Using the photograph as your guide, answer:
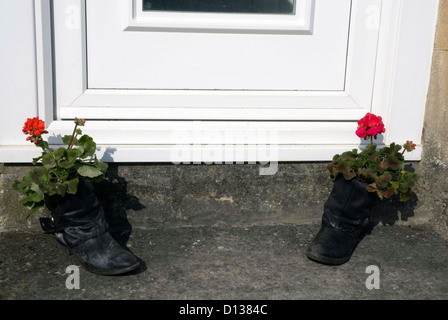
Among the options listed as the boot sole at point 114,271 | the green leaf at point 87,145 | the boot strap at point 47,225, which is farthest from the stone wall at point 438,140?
the boot strap at point 47,225

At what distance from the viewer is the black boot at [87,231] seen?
2.11m

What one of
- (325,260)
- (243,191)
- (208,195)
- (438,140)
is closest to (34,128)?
(208,195)

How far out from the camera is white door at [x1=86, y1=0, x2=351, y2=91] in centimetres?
242

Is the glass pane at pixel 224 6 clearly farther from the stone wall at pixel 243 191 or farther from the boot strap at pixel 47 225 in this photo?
the boot strap at pixel 47 225

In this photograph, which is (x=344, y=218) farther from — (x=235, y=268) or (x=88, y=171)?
(x=88, y=171)

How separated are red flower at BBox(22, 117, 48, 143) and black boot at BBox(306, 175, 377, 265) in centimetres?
124

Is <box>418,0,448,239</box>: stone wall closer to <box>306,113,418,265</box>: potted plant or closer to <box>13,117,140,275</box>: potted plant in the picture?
<box>306,113,418,265</box>: potted plant

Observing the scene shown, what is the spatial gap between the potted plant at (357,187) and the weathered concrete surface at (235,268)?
0.09m

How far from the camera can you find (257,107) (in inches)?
99.5

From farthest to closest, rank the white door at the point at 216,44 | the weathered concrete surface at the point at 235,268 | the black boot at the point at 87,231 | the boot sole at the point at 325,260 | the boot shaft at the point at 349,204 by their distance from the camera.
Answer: the white door at the point at 216,44, the boot shaft at the point at 349,204, the boot sole at the point at 325,260, the black boot at the point at 87,231, the weathered concrete surface at the point at 235,268

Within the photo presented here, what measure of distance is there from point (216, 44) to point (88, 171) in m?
0.86

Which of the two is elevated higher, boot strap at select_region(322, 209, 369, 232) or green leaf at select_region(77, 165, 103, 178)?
green leaf at select_region(77, 165, 103, 178)

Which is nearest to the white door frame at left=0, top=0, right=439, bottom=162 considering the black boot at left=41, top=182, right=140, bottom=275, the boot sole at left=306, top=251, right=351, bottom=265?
the black boot at left=41, top=182, right=140, bottom=275
